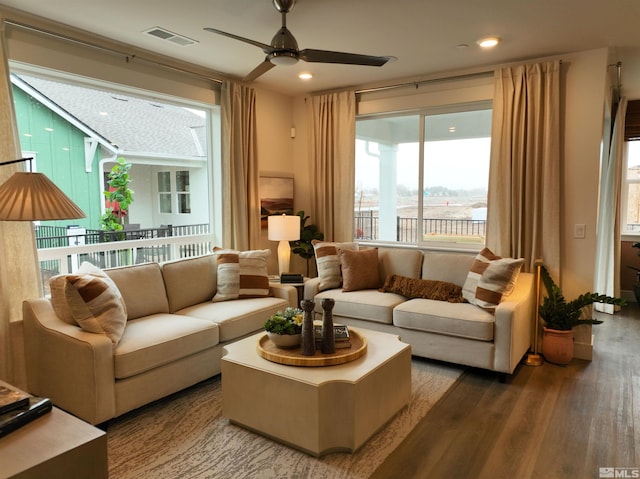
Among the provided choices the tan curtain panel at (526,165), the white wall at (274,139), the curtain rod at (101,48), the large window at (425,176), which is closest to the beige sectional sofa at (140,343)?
the white wall at (274,139)

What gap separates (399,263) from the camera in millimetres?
4488

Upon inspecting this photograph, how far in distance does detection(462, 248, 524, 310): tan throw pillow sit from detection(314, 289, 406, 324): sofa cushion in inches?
27.4

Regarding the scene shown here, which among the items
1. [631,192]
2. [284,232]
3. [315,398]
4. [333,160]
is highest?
[333,160]

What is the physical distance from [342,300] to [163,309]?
5.17 ft

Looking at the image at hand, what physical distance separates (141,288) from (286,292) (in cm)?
127

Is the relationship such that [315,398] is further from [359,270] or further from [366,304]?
[359,270]

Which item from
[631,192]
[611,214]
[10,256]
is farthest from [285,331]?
[631,192]

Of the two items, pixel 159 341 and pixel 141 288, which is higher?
pixel 141 288

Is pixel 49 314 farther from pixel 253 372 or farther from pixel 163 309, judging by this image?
pixel 253 372

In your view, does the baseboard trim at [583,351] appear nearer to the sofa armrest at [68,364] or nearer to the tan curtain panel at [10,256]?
the sofa armrest at [68,364]

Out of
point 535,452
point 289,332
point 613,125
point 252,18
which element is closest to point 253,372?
point 289,332

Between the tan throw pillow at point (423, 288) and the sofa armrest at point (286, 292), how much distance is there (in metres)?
0.86

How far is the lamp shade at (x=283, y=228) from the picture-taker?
459cm

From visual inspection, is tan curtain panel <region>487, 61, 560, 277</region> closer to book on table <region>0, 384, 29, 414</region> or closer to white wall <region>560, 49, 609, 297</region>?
white wall <region>560, 49, 609, 297</region>
